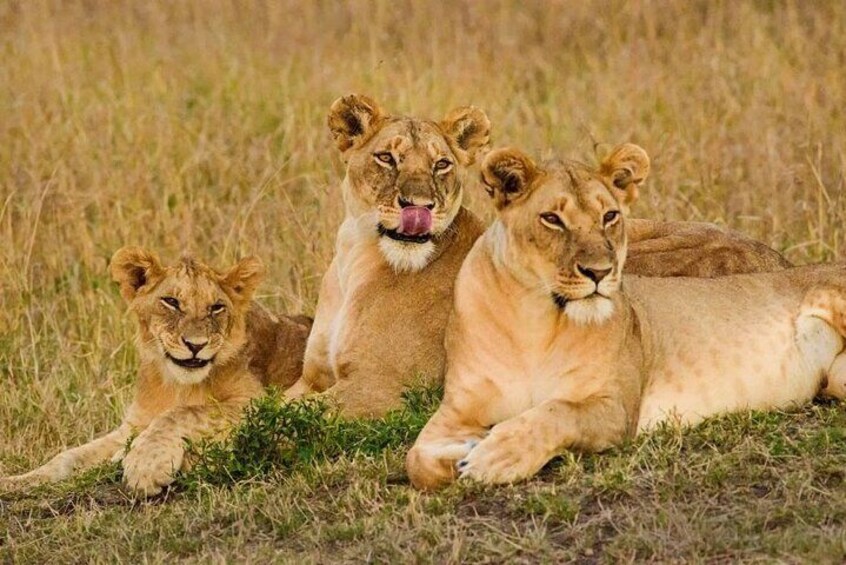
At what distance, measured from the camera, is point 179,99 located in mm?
11211

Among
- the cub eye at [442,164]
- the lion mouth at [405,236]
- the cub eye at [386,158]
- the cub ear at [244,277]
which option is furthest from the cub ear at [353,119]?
the cub ear at [244,277]

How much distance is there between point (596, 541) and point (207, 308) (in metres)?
2.32

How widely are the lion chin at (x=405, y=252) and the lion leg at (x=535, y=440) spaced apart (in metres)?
1.26

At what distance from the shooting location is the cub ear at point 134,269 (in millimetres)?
6750

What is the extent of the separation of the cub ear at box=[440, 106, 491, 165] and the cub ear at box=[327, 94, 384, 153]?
0.28m

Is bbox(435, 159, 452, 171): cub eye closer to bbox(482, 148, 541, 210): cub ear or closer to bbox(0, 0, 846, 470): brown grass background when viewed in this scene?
bbox(482, 148, 541, 210): cub ear

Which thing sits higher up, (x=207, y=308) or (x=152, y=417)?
(x=207, y=308)

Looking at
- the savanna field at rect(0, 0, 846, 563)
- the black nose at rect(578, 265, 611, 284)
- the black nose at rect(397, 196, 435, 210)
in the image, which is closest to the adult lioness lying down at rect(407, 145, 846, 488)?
the black nose at rect(578, 265, 611, 284)

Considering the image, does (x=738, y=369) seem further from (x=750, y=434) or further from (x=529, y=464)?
(x=529, y=464)

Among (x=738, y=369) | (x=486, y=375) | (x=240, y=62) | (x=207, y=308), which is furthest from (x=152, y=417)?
(x=240, y=62)

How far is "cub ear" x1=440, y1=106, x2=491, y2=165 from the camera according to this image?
693 centimetres

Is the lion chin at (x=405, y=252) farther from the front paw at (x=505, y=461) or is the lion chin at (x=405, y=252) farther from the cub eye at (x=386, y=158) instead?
the front paw at (x=505, y=461)

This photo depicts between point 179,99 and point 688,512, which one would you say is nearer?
point 688,512

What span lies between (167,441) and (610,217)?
1841 mm
